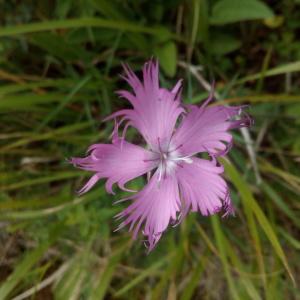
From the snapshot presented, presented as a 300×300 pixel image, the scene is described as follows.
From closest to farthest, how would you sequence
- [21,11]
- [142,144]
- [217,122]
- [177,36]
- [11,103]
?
1. [217,122]
2. [142,144]
3. [11,103]
4. [177,36]
5. [21,11]

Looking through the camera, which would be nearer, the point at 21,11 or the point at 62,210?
the point at 62,210

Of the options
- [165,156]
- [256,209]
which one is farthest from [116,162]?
[256,209]

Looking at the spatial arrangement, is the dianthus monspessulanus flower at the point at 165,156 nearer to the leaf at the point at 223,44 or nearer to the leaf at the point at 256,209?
the leaf at the point at 256,209

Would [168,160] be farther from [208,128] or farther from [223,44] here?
[223,44]

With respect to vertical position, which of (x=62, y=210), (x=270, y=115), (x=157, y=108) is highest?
(x=157, y=108)

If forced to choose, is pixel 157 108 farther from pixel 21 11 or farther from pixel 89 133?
pixel 21 11

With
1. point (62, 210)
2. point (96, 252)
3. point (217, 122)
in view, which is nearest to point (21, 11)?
point (62, 210)

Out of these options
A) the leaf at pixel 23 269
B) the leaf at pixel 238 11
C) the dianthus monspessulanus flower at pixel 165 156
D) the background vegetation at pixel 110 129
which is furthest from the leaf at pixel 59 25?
the leaf at pixel 23 269
